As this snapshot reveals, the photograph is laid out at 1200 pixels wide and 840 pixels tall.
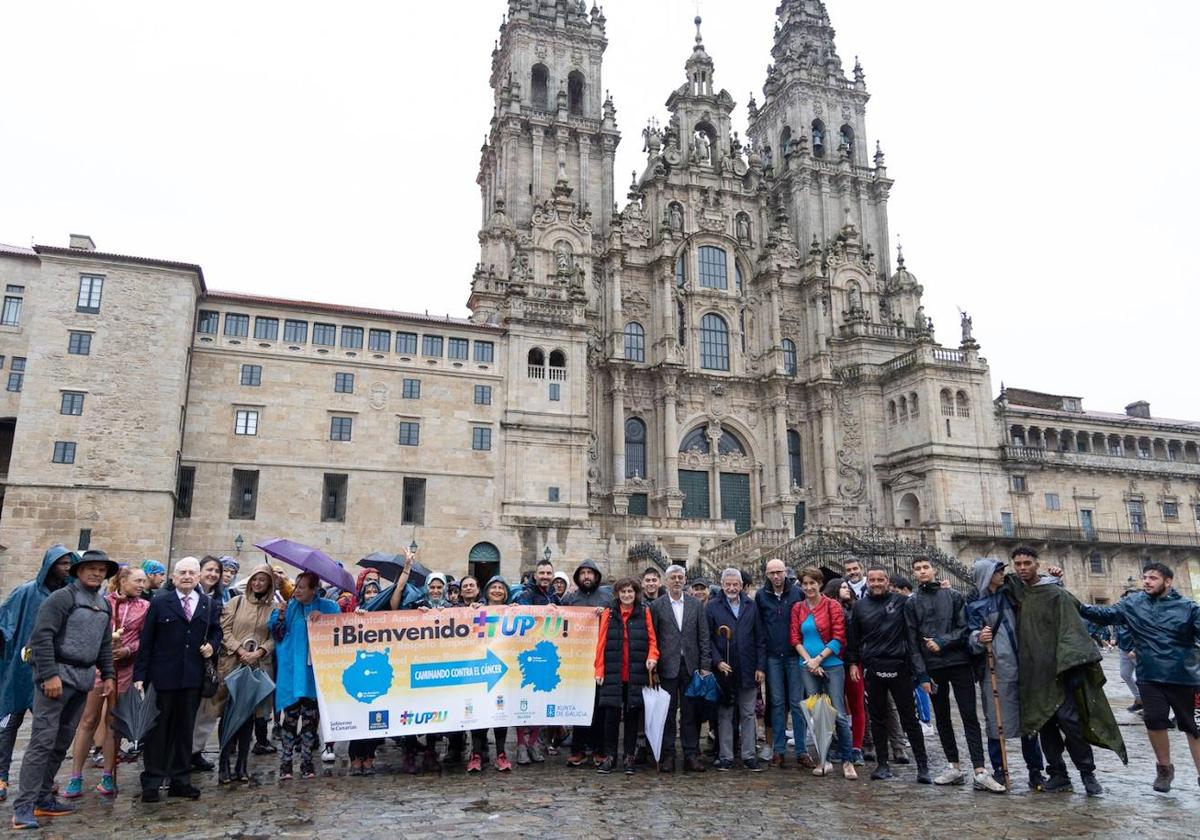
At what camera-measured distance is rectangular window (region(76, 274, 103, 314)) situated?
3216cm

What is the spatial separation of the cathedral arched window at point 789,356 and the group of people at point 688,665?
129ft

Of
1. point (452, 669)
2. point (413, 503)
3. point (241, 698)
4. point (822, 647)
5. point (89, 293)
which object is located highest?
point (89, 293)

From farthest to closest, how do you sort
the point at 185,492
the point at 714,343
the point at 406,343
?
the point at 714,343
the point at 406,343
the point at 185,492

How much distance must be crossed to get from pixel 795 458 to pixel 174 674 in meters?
43.4

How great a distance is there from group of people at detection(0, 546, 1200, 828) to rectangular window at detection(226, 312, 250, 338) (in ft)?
86.6

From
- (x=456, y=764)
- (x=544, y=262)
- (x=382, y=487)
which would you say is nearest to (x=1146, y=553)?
(x=544, y=262)

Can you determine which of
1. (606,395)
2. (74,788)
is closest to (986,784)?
(74,788)

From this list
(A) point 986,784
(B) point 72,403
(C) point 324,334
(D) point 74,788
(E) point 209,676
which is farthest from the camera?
(C) point 324,334

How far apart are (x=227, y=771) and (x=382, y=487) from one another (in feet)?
86.0

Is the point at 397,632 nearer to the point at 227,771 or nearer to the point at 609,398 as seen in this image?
the point at 227,771

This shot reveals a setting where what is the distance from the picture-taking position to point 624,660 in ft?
33.9

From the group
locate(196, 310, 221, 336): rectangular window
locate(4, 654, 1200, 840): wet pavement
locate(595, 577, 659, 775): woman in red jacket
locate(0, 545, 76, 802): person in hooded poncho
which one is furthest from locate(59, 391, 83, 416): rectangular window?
locate(595, 577, 659, 775): woman in red jacket

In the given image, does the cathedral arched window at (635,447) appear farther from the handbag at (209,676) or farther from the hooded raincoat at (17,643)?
the hooded raincoat at (17,643)

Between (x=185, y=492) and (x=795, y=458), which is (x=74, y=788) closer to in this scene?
(x=185, y=492)
